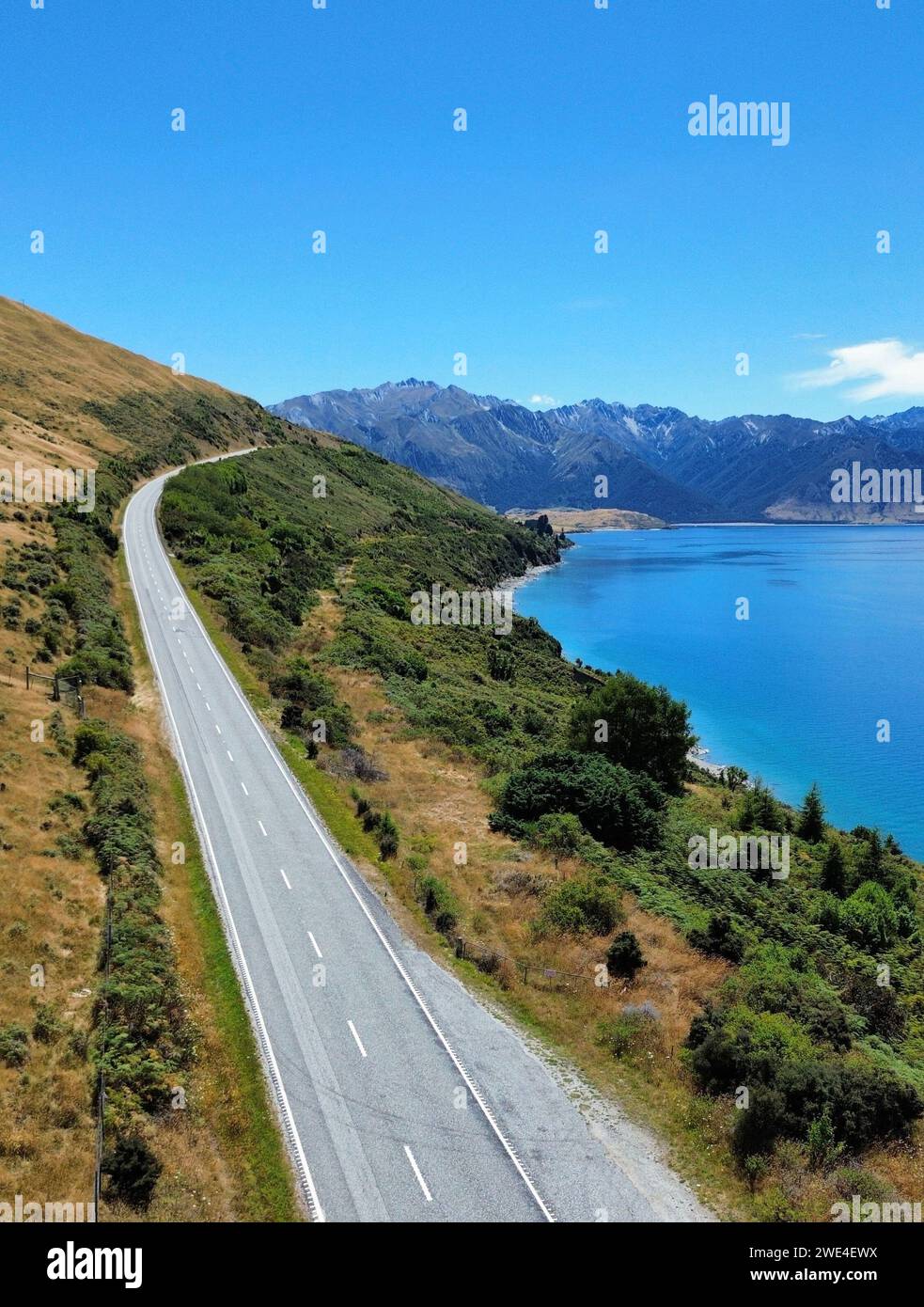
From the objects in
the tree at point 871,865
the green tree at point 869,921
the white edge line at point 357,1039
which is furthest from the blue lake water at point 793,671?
the white edge line at point 357,1039

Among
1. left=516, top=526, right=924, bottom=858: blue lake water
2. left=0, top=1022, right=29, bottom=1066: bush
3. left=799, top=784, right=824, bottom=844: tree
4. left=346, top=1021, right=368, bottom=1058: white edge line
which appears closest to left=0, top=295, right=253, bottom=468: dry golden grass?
left=0, top=1022, right=29, bottom=1066: bush

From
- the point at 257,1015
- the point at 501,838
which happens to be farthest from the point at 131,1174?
the point at 501,838

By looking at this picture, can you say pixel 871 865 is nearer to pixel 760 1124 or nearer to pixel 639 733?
pixel 639 733

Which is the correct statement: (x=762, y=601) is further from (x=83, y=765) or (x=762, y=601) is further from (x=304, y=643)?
(x=83, y=765)

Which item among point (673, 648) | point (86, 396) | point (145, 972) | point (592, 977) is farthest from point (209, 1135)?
point (86, 396)

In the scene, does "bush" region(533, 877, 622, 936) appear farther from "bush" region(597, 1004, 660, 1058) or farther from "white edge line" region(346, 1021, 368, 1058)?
"white edge line" region(346, 1021, 368, 1058)
